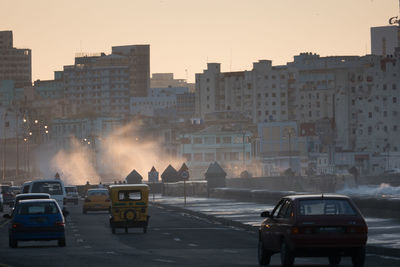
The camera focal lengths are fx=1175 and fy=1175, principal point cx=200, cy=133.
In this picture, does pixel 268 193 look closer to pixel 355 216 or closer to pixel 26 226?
pixel 26 226

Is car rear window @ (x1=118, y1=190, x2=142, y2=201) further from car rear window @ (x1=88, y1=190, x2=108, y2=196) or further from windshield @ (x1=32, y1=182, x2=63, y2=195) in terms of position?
car rear window @ (x1=88, y1=190, x2=108, y2=196)

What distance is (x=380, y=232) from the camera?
113 feet

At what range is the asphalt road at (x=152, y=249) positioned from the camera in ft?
85.7

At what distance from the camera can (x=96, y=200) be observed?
63844mm

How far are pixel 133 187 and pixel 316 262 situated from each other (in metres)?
18.7

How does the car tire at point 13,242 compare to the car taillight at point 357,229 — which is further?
the car tire at point 13,242

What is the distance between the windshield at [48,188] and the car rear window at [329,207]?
29.1 meters

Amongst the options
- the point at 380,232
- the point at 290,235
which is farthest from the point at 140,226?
the point at 290,235

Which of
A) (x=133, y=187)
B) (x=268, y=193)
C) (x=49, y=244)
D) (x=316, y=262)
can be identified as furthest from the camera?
(x=268, y=193)

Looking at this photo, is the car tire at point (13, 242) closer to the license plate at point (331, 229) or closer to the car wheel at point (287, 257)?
the car wheel at point (287, 257)

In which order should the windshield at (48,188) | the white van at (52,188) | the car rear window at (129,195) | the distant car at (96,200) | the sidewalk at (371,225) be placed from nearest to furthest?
the sidewalk at (371,225) → the car rear window at (129,195) → the white van at (52,188) → the windshield at (48,188) → the distant car at (96,200)

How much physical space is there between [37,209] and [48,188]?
738 inches

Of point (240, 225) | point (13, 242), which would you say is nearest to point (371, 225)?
point (240, 225)

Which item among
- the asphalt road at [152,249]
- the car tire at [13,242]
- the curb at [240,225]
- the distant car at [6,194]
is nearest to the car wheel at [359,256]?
the asphalt road at [152,249]
